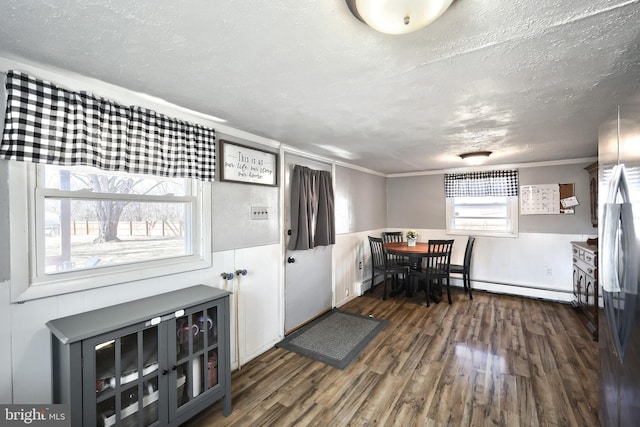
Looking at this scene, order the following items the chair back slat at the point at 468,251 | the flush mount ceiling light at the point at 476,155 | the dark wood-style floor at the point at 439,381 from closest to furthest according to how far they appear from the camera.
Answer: the dark wood-style floor at the point at 439,381
the flush mount ceiling light at the point at 476,155
the chair back slat at the point at 468,251

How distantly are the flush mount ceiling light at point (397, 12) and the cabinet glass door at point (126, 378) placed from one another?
6.06ft

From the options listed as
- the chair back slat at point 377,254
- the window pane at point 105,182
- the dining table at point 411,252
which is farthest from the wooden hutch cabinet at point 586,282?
the window pane at point 105,182

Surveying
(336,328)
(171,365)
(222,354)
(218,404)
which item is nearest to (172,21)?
(171,365)

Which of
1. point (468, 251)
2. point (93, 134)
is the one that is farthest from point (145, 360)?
point (468, 251)

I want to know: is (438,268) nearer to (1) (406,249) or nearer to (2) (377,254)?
(1) (406,249)

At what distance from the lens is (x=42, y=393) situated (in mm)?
1426

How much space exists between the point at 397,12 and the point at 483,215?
4506mm

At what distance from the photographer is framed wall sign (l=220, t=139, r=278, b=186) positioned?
236cm

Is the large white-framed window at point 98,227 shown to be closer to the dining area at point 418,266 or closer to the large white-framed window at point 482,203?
the dining area at point 418,266

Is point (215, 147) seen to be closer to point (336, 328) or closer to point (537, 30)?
point (537, 30)

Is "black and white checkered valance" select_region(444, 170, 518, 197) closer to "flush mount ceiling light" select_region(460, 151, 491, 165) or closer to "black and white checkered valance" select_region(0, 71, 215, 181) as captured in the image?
"flush mount ceiling light" select_region(460, 151, 491, 165)

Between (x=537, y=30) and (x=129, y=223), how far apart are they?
2.44 meters

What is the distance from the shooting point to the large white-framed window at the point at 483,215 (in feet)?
14.4

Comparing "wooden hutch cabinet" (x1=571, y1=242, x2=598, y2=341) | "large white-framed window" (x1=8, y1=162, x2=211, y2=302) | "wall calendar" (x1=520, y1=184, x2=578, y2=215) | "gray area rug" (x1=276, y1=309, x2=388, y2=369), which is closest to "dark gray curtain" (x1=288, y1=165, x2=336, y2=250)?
"gray area rug" (x1=276, y1=309, x2=388, y2=369)
